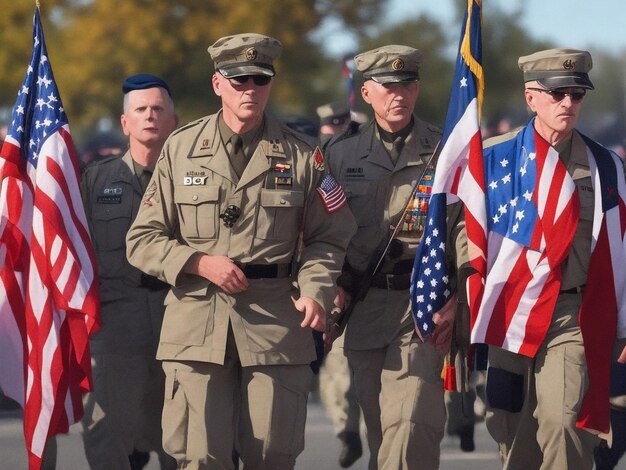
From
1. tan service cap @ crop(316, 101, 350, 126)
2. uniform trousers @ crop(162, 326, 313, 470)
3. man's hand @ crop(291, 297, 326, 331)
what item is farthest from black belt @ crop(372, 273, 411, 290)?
tan service cap @ crop(316, 101, 350, 126)

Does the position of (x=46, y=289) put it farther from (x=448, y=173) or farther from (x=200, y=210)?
(x=448, y=173)

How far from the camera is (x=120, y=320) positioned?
10109 millimetres

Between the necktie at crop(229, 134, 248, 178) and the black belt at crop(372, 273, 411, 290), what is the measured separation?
1.21m

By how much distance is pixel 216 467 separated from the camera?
331 inches

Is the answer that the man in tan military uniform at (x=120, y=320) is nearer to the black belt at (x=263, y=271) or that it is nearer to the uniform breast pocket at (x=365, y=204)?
the uniform breast pocket at (x=365, y=204)

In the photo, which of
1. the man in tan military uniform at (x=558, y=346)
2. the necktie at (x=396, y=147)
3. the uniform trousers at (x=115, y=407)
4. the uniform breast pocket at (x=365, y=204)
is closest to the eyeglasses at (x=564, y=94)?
the man in tan military uniform at (x=558, y=346)

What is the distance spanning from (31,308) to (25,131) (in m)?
0.94

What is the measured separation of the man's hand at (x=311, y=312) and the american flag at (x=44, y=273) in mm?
1625

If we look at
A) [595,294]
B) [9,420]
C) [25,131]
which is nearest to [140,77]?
[25,131]

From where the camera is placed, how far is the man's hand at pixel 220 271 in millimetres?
8336

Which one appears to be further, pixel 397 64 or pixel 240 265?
pixel 397 64

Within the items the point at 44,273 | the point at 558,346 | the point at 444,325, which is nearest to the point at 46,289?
the point at 44,273

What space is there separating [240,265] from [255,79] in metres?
0.86

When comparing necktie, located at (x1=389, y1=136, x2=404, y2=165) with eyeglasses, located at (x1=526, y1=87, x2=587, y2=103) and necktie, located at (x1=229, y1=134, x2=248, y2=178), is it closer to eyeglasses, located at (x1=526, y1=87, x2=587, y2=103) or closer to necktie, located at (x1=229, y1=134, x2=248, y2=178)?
eyeglasses, located at (x1=526, y1=87, x2=587, y2=103)
